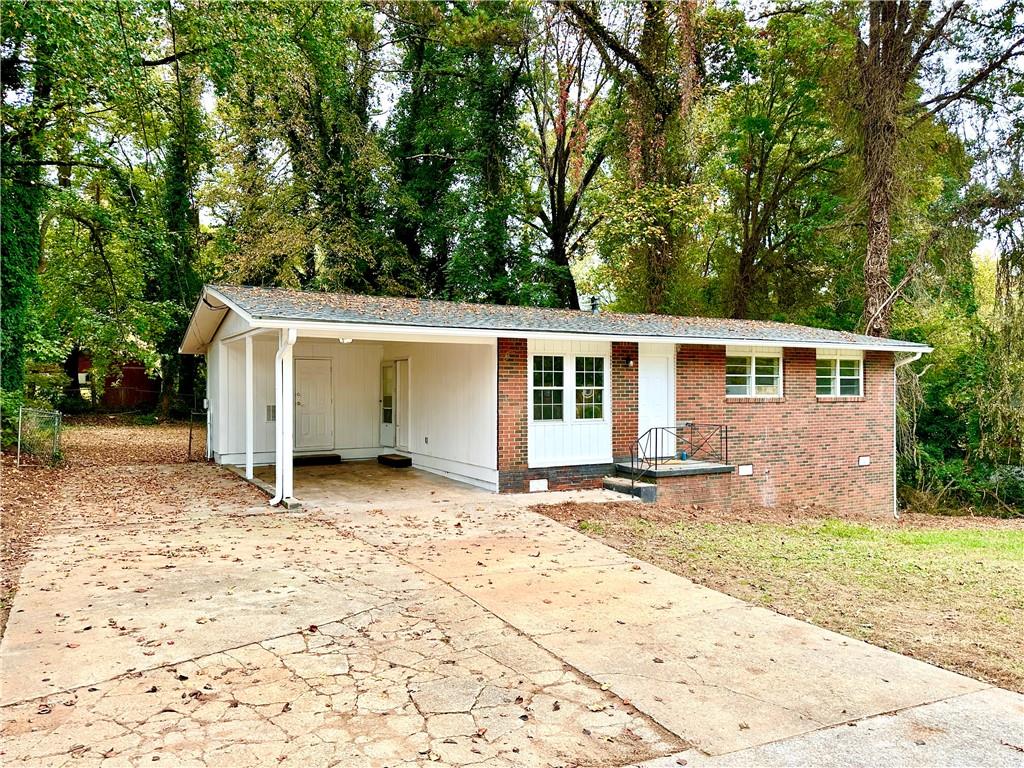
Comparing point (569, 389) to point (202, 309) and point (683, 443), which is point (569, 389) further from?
point (202, 309)

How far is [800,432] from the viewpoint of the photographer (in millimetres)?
13680

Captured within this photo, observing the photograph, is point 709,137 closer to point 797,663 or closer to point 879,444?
point 879,444

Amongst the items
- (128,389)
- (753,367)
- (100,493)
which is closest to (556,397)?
(753,367)

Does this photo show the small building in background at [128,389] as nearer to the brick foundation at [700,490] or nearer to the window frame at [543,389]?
the window frame at [543,389]

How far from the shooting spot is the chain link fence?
1267 cm

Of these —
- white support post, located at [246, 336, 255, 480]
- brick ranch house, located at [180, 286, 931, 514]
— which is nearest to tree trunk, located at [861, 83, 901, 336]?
brick ranch house, located at [180, 286, 931, 514]

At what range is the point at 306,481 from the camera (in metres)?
11.8

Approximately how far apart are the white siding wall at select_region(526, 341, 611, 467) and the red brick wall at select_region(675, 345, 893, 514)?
1511 millimetres

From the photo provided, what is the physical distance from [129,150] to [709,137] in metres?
17.7

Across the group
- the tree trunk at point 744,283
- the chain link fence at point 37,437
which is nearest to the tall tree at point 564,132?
the tree trunk at point 744,283

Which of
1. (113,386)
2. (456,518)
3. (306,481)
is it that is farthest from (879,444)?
(113,386)

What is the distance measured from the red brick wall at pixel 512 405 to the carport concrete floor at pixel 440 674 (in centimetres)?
414

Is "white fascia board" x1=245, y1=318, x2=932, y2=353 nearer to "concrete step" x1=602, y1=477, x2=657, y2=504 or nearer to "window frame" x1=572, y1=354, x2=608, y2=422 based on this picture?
"window frame" x1=572, y1=354, x2=608, y2=422

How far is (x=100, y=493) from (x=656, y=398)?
9.31 metres
